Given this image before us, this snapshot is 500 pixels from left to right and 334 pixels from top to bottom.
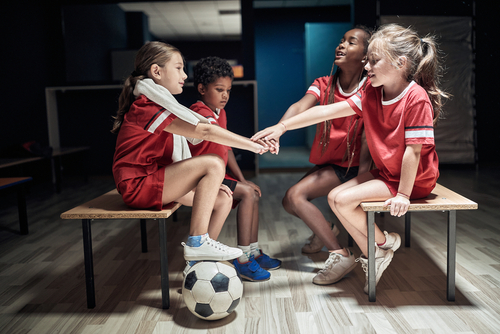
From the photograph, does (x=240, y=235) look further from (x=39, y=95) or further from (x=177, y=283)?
(x=39, y=95)

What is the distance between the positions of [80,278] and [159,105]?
966 mm

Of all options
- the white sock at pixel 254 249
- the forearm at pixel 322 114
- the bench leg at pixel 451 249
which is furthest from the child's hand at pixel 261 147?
the bench leg at pixel 451 249

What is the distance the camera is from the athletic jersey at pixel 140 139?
155 cm

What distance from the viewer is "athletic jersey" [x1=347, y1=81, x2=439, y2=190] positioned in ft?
4.91

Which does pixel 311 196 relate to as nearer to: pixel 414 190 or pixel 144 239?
pixel 414 190

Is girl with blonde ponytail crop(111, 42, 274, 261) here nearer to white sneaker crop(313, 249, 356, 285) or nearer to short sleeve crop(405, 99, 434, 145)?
white sneaker crop(313, 249, 356, 285)

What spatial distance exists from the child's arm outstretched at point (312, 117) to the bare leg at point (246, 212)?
263 mm

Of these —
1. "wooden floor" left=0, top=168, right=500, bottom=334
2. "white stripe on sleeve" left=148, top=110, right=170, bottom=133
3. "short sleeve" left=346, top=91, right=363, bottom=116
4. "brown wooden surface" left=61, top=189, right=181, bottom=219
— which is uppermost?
"short sleeve" left=346, top=91, right=363, bottom=116

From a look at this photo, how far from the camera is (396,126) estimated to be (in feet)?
5.20

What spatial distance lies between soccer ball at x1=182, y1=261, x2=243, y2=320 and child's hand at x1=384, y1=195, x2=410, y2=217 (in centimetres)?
63

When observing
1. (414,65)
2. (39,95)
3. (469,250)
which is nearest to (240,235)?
(414,65)

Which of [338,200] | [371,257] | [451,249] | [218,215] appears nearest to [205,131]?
[218,215]

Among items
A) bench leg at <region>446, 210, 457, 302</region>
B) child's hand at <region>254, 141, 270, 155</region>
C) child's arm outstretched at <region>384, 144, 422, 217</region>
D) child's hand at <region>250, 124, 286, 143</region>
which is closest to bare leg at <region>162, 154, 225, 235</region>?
child's hand at <region>254, 141, 270, 155</region>

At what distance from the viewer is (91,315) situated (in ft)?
5.08
